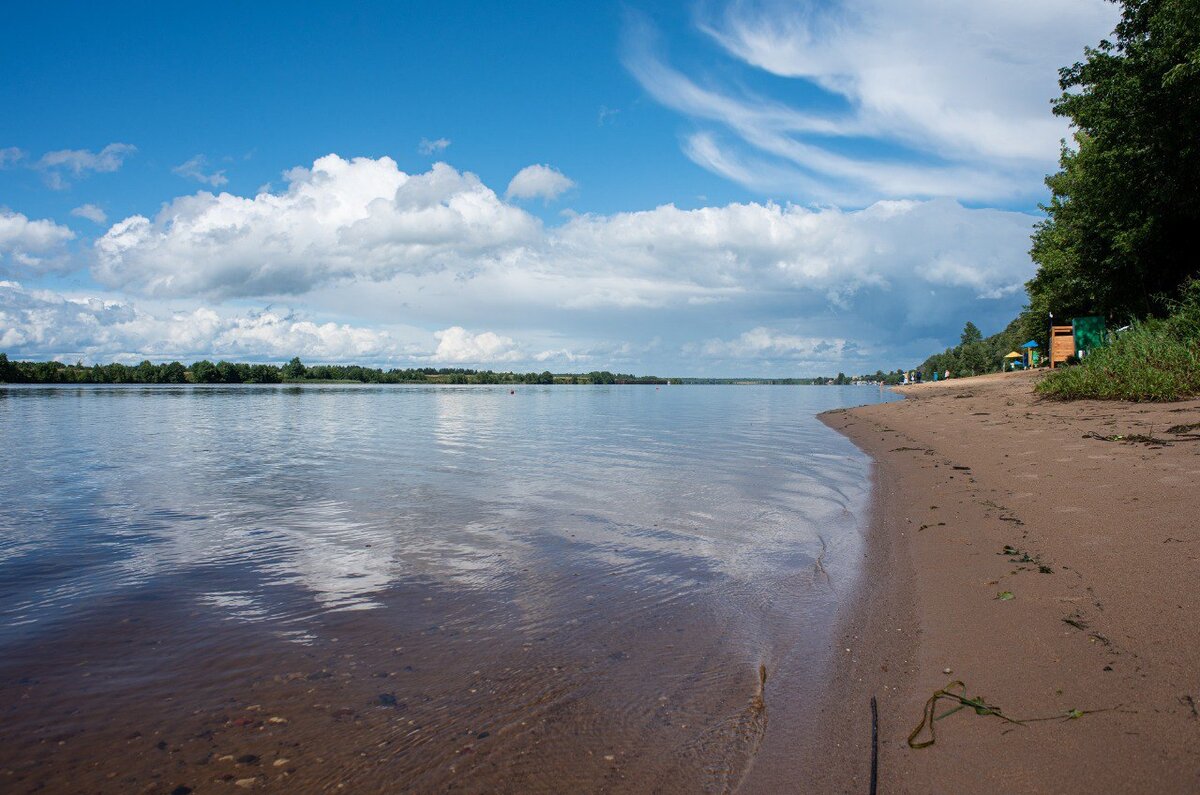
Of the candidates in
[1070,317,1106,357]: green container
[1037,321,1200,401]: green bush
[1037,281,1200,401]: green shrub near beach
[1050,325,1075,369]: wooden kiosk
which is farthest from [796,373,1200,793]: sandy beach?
[1050,325,1075,369]: wooden kiosk

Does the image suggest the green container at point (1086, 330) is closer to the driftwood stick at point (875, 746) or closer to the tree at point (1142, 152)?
the tree at point (1142, 152)

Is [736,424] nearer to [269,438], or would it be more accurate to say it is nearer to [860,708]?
[269,438]

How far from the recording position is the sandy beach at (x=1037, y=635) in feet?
11.5

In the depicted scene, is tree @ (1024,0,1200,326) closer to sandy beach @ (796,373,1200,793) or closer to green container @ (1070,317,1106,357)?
green container @ (1070,317,1106,357)

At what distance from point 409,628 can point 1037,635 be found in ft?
18.2

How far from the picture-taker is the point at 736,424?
113 ft

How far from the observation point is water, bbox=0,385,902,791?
13.1 feet

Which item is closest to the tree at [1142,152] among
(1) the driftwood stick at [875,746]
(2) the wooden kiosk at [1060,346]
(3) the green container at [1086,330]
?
(3) the green container at [1086,330]

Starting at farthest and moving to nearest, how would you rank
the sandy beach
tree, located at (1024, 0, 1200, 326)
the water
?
tree, located at (1024, 0, 1200, 326) → the water → the sandy beach

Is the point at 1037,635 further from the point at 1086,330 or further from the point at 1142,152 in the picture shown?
the point at 1086,330

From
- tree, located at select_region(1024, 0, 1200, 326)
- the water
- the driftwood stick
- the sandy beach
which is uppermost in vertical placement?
tree, located at select_region(1024, 0, 1200, 326)

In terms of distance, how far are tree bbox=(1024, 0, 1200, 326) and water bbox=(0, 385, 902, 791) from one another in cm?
1749

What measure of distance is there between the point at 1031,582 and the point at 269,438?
26.8 metres

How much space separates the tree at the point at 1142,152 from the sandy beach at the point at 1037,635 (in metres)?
15.1
